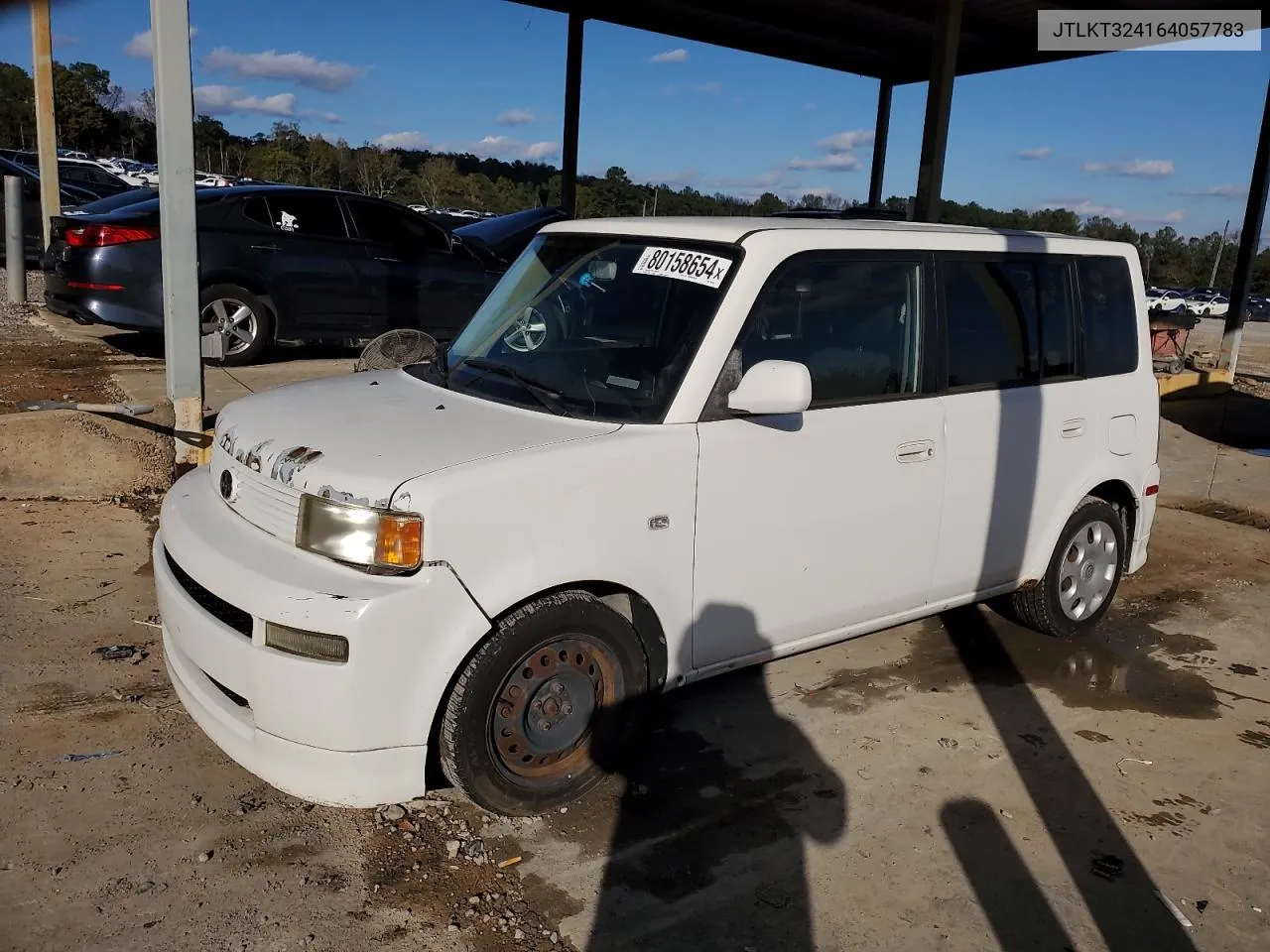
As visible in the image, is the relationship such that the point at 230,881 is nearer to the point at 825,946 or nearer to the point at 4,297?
the point at 825,946

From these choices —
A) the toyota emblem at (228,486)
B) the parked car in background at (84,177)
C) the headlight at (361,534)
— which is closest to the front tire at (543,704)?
the headlight at (361,534)

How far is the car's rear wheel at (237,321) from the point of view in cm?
936

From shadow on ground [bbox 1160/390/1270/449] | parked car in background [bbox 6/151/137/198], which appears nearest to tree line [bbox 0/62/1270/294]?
parked car in background [bbox 6/151/137/198]

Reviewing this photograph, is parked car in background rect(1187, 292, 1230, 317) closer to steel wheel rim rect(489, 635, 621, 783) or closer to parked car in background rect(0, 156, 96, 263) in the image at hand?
parked car in background rect(0, 156, 96, 263)

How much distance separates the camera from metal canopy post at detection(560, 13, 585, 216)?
1422cm

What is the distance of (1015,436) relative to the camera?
4.39 m

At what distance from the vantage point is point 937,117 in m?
12.0

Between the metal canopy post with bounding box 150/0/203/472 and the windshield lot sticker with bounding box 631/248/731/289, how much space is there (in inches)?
135

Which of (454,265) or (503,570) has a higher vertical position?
(454,265)

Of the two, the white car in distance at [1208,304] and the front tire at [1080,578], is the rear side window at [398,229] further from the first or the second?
the white car in distance at [1208,304]

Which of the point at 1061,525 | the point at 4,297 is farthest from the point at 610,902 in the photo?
the point at 4,297

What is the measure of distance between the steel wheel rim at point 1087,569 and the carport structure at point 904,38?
7.91 metres

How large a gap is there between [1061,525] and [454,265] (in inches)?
295

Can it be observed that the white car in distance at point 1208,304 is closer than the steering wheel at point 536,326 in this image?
No
